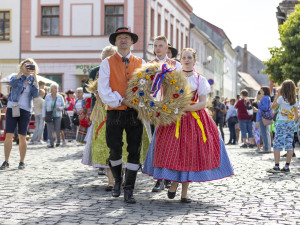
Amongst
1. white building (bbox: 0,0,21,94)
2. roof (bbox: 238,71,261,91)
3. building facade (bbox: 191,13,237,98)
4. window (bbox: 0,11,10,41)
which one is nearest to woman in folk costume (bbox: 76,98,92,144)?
white building (bbox: 0,0,21,94)

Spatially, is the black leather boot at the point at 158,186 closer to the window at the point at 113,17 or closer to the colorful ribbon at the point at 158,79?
the colorful ribbon at the point at 158,79

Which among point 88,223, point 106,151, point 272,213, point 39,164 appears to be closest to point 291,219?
point 272,213

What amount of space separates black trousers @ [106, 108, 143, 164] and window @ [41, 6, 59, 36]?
26904 millimetres

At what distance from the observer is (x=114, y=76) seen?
6.86 m

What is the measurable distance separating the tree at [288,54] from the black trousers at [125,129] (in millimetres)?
32216

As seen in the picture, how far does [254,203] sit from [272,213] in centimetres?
68

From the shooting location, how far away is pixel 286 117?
11289 mm

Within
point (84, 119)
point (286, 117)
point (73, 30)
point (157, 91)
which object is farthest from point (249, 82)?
point (157, 91)

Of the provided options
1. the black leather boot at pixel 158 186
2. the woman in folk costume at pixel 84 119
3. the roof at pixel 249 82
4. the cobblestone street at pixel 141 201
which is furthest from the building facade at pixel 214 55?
the black leather boot at pixel 158 186

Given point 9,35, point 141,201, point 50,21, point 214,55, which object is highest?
point 214,55

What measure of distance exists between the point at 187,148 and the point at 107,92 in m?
1.09

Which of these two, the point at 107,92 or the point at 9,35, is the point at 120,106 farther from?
the point at 9,35

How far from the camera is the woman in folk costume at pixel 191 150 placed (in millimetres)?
6750

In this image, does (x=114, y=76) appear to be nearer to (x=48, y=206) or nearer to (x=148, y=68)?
(x=148, y=68)
